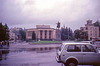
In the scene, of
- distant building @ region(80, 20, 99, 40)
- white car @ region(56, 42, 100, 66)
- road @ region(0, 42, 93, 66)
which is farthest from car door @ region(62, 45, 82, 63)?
distant building @ region(80, 20, 99, 40)

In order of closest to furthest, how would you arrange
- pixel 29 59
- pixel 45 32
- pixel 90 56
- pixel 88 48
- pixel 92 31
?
pixel 90 56 → pixel 88 48 → pixel 29 59 → pixel 92 31 → pixel 45 32

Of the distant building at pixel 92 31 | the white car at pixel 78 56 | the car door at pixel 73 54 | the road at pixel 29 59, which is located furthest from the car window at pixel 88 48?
the distant building at pixel 92 31

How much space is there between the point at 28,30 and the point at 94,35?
57831 mm

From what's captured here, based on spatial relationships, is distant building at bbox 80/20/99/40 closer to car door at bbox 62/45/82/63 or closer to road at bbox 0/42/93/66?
road at bbox 0/42/93/66

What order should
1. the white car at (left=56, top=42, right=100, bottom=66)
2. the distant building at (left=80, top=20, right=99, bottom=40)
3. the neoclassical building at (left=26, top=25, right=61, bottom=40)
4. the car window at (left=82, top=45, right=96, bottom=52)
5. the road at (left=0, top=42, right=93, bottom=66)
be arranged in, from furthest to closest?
the neoclassical building at (left=26, top=25, right=61, bottom=40)
the distant building at (left=80, top=20, right=99, bottom=40)
the road at (left=0, top=42, right=93, bottom=66)
the car window at (left=82, top=45, right=96, bottom=52)
the white car at (left=56, top=42, right=100, bottom=66)

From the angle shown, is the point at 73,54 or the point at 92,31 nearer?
the point at 73,54

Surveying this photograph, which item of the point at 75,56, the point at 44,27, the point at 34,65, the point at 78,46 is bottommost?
the point at 34,65

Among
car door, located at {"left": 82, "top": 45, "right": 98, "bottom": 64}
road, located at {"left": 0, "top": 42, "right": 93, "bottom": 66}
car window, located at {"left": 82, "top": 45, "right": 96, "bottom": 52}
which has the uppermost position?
car window, located at {"left": 82, "top": 45, "right": 96, "bottom": 52}

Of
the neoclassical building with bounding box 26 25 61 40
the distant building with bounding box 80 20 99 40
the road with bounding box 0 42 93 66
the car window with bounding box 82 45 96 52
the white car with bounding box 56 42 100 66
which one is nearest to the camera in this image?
the white car with bounding box 56 42 100 66

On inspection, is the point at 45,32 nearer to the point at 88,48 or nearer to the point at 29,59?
the point at 29,59

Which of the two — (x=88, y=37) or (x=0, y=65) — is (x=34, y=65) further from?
(x=88, y=37)

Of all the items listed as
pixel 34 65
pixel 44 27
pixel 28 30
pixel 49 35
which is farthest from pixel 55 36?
pixel 34 65

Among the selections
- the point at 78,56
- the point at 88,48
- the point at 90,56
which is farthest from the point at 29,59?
the point at 90,56

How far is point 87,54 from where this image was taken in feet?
28.3
